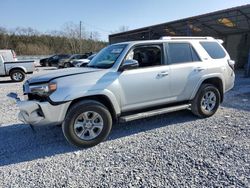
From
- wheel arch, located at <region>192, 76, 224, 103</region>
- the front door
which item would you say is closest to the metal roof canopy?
wheel arch, located at <region>192, 76, 224, 103</region>

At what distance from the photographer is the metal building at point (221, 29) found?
54.9 ft

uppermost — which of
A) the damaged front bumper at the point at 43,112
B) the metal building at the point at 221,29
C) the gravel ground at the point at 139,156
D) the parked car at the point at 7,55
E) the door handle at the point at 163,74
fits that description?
the metal building at the point at 221,29

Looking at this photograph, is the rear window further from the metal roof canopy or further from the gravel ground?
the metal roof canopy

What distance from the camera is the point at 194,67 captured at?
5297mm

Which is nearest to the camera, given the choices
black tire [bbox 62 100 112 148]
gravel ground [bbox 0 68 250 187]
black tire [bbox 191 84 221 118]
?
gravel ground [bbox 0 68 250 187]

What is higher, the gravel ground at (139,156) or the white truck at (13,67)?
the white truck at (13,67)

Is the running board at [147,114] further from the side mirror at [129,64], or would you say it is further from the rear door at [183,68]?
the side mirror at [129,64]

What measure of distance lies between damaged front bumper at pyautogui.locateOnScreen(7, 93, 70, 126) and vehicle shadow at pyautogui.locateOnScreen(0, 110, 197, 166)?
55 centimetres

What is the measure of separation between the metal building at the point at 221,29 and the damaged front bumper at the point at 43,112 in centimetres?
1425

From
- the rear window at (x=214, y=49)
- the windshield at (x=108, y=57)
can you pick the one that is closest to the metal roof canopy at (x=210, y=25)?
the rear window at (x=214, y=49)

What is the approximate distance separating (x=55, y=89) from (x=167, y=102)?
2406 mm

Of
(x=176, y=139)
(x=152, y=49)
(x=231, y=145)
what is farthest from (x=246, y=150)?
(x=152, y=49)

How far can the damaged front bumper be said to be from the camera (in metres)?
3.88

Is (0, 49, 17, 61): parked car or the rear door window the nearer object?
the rear door window
